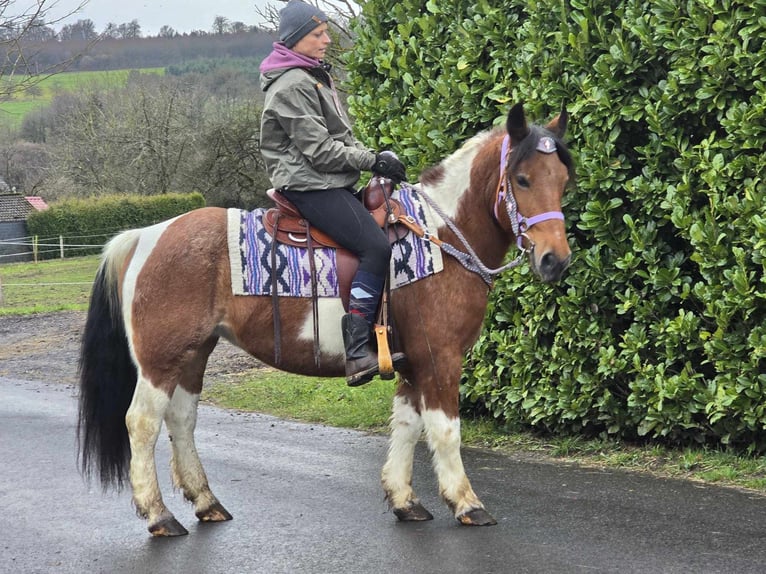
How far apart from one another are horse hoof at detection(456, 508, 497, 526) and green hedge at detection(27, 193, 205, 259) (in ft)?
134

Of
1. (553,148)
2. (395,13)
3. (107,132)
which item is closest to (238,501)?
(553,148)

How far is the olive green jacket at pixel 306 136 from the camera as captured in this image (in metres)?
5.77

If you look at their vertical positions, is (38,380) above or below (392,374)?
below

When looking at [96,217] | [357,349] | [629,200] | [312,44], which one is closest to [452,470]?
[357,349]

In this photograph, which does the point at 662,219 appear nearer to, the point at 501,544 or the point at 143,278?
the point at 501,544

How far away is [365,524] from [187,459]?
1244mm

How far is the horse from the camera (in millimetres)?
5730

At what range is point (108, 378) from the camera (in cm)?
622

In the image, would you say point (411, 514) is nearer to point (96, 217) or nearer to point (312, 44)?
point (312, 44)

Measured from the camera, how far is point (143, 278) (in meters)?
6.00

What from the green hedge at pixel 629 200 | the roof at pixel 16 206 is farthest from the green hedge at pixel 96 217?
the green hedge at pixel 629 200

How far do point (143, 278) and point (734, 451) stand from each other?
4.24 meters

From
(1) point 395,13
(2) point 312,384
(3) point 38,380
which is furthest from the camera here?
(3) point 38,380

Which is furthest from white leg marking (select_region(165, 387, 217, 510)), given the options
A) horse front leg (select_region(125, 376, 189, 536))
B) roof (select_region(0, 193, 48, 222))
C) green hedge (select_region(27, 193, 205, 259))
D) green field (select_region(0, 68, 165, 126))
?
green field (select_region(0, 68, 165, 126))
